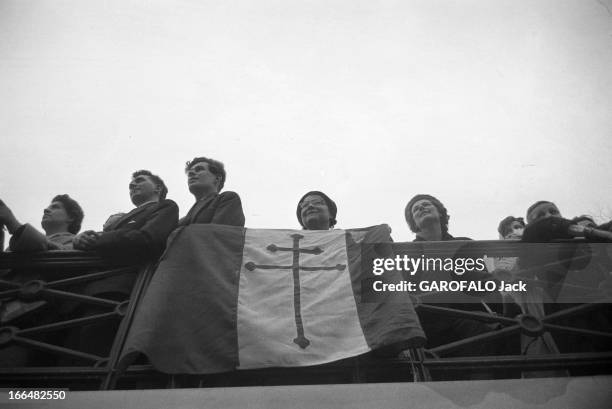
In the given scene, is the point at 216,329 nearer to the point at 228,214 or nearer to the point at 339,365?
the point at 339,365

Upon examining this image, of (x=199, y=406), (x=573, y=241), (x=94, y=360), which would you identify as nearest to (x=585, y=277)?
(x=573, y=241)

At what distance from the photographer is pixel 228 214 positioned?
4633 mm

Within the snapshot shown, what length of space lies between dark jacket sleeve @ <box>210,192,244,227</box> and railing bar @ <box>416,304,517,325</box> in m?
1.52

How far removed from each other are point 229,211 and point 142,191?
96cm

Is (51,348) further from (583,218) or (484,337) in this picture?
(583,218)

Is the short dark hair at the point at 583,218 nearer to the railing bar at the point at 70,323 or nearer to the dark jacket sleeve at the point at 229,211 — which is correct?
the dark jacket sleeve at the point at 229,211

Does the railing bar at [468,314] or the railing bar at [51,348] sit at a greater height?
the railing bar at [468,314]

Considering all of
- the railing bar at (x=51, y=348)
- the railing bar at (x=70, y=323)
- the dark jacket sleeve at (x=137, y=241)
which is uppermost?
the dark jacket sleeve at (x=137, y=241)

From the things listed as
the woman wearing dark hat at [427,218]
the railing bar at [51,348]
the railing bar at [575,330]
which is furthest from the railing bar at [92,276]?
the railing bar at [575,330]

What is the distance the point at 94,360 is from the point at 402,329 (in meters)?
1.79

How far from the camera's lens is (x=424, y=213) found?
16.9 ft

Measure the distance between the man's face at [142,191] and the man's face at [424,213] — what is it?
220cm

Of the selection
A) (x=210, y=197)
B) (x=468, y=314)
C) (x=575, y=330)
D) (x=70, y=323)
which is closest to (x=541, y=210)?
(x=575, y=330)

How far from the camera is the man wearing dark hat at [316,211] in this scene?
5184 millimetres
